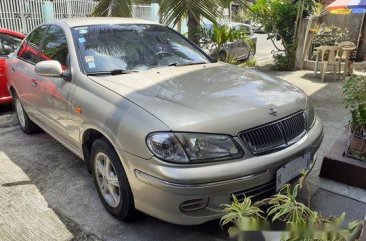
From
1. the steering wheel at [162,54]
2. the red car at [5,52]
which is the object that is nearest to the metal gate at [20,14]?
the red car at [5,52]

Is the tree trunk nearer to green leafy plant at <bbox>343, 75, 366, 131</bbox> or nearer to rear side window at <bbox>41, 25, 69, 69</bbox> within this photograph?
rear side window at <bbox>41, 25, 69, 69</bbox>

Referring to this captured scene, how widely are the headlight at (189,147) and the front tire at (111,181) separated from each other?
0.46 m

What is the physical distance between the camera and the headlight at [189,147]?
7.73 feet

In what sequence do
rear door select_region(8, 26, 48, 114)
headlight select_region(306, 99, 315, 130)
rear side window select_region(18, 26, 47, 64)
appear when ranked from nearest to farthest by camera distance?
Result: headlight select_region(306, 99, 315, 130) < rear door select_region(8, 26, 48, 114) < rear side window select_region(18, 26, 47, 64)

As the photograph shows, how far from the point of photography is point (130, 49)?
3549mm

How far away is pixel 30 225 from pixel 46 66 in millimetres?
1426

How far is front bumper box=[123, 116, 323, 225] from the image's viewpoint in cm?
230

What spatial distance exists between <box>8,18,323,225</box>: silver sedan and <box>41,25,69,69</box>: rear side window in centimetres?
1

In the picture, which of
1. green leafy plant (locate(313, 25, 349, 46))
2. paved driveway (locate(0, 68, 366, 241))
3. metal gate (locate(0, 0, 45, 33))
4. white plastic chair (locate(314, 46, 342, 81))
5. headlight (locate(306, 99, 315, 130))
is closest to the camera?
paved driveway (locate(0, 68, 366, 241))

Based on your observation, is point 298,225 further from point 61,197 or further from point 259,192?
point 61,197

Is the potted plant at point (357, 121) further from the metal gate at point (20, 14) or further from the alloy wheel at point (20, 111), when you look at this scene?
the metal gate at point (20, 14)

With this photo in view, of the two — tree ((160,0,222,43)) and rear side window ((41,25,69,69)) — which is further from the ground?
tree ((160,0,222,43))

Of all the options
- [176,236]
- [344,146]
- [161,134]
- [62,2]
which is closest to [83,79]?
[161,134]

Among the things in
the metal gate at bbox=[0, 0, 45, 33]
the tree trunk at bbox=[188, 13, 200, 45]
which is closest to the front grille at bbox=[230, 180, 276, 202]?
the tree trunk at bbox=[188, 13, 200, 45]
